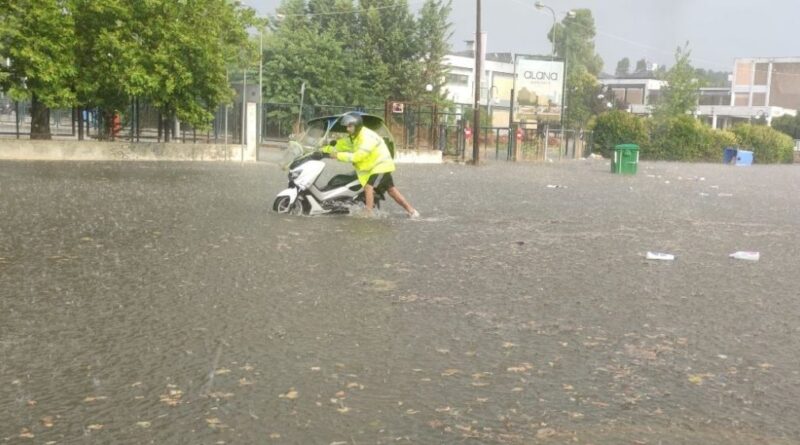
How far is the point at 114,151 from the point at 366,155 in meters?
14.9

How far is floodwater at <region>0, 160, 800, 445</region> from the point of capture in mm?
4031

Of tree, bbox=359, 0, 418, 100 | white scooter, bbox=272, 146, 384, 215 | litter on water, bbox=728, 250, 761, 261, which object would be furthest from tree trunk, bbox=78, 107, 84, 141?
tree, bbox=359, 0, 418, 100

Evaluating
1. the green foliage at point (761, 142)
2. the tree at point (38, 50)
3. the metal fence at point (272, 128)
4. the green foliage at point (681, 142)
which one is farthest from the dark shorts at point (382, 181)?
the green foliage at point (761, 142)

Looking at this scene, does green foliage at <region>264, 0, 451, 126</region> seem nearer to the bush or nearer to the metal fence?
the metal fence

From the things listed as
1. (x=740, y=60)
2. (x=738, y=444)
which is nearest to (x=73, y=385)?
(x=738, y=444)

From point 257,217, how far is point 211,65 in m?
13.1

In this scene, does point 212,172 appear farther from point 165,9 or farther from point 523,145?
point 523,145

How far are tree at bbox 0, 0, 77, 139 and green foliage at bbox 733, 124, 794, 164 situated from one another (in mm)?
43534

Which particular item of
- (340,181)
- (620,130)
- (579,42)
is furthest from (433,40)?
(579,42)

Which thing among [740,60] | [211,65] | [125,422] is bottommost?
[125,422]

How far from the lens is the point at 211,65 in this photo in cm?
2405

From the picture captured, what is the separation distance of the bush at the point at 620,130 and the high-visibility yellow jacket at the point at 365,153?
38488mm

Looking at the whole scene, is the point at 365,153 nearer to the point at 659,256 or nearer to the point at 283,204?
the point at 283,204

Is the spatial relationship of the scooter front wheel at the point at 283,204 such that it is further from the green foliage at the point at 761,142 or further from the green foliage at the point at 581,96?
the green foliage at the point at 581,96
